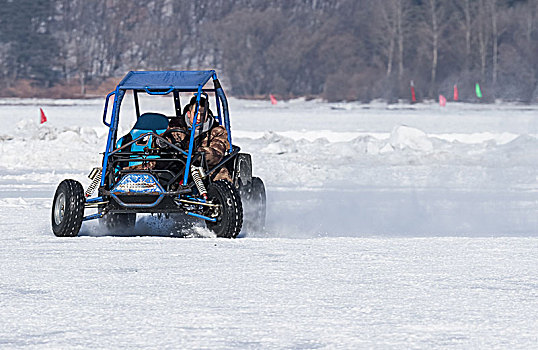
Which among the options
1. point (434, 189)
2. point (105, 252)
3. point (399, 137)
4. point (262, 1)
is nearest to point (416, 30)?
point (262, 1)

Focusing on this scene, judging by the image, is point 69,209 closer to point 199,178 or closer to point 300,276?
point 199,178

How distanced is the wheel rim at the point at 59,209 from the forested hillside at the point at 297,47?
50.1 metres

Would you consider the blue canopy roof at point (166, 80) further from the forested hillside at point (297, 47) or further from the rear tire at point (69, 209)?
the forested hillside at point (297, 47)

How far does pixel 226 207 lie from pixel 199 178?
0.37 meters

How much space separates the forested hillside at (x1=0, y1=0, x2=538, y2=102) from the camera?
204 feet

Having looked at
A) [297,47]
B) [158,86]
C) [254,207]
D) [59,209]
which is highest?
[297,47]

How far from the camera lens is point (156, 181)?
28.7 ft

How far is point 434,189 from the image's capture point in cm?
1567

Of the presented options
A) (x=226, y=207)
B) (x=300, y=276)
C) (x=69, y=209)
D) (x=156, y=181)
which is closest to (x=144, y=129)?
(x=156, y=181)

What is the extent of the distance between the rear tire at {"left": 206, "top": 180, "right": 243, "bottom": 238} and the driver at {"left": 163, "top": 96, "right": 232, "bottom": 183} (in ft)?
1.73

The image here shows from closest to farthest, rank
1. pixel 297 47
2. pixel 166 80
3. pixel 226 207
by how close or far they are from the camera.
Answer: pixel 226 207
pixel 166 80
pixel 297 47

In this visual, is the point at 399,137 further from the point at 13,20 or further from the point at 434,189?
the point at 13,20

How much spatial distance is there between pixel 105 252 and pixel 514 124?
26.6m

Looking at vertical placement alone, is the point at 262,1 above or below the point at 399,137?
above
